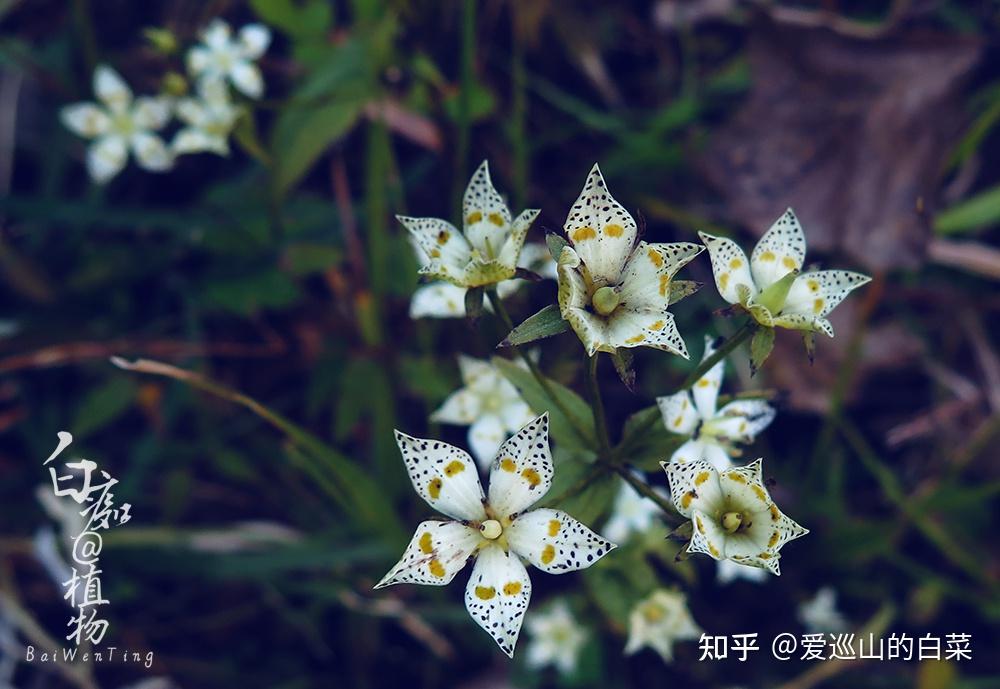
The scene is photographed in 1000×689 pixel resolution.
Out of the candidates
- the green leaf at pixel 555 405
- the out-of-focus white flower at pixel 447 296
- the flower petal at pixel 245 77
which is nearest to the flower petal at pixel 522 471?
the green leaf at pixel 555 405

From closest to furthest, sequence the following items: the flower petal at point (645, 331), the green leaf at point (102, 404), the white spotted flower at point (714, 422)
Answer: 1. the flower petal at point (645, 331)
2. the white spotted flower at point (714, 422)
3. the green leaf at point (102, 404)

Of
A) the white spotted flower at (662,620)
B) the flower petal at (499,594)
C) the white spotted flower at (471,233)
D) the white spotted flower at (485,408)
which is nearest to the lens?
the flower petal at (499,594)

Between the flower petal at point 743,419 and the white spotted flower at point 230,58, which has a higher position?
the white spotted flower at point 230,58

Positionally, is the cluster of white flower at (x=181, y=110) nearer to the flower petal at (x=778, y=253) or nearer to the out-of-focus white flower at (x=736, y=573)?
the flower petal at (x=778, y=253)

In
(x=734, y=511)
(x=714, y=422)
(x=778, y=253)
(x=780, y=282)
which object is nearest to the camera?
(x=780, y=282)

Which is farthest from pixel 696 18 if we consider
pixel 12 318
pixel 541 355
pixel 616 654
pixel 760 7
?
pixel 12 318

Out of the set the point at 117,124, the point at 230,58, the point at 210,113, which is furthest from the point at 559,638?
the point at 117,124

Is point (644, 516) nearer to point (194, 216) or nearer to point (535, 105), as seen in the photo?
point (535, 105)

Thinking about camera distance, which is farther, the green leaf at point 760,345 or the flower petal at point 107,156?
the flower petal at point 107,156

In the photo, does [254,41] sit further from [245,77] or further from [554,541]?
[554,541]
